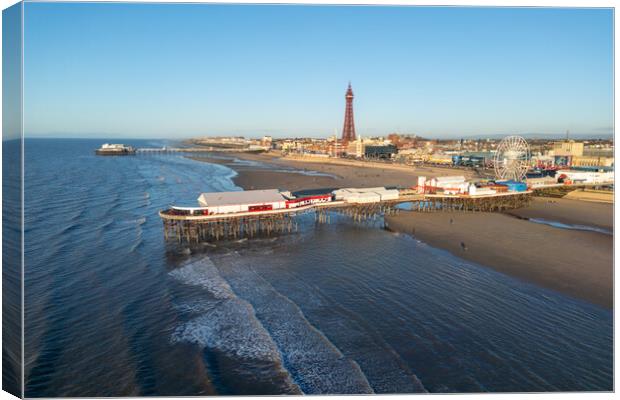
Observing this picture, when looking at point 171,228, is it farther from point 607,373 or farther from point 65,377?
point 607,373

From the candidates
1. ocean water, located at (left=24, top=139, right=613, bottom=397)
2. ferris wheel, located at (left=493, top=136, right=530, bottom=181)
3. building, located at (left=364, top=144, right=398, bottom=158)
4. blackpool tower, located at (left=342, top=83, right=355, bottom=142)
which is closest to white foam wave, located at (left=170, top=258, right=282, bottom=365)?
ocean water, located at (left=24, top=139, right=613, bottom=397)

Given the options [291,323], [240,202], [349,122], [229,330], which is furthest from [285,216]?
[349,122]

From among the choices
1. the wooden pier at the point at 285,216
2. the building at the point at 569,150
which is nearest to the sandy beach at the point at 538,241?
the wooden pier at the point at 285,216

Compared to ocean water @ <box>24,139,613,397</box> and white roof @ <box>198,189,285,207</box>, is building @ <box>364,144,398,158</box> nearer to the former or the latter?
white roof @ <box>198,189,285,207</box>

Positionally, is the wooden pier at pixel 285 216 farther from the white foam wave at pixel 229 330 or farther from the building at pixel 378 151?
the building at pixel 378 151

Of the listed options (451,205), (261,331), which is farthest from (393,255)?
(451,205)

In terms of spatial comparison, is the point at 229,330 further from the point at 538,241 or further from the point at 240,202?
the point at 538,241
